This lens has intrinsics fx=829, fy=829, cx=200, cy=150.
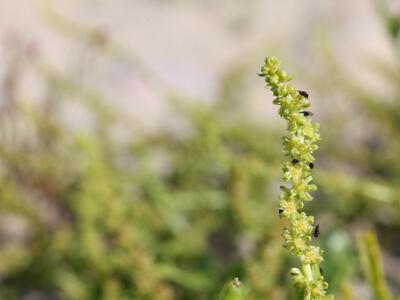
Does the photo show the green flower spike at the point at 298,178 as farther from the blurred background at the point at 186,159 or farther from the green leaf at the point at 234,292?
the blurred background at the point at 186,159

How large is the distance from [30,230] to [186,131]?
15.2 inches

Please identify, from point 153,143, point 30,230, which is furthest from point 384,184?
point 30,230

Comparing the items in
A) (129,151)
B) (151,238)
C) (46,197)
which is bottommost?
(151,238)

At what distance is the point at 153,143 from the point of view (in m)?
1.51

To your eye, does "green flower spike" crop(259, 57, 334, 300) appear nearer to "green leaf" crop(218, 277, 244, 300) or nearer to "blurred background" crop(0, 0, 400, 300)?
"green leaf" crop(218, 277, 244, 300)

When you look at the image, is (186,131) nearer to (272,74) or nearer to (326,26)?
(326,26)

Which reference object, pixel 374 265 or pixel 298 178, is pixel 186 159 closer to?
pixel 374 265

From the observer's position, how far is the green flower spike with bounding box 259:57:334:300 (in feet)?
1.53

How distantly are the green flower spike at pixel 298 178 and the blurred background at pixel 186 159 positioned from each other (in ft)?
0.83

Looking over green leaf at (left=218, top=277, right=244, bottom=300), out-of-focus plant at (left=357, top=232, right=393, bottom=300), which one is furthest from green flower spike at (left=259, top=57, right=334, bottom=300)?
out-of-focus plant at (left=357, top=232, right=393, bottom=300)

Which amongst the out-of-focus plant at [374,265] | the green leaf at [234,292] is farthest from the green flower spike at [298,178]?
the out-of-focus plant at [374,265]

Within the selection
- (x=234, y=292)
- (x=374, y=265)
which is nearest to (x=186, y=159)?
(x=374, y=265)

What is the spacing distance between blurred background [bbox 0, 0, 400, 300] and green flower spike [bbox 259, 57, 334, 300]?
25 centimetres

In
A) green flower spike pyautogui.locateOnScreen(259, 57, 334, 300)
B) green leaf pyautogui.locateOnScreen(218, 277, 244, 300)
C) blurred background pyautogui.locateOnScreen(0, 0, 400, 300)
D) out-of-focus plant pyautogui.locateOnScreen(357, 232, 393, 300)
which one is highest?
blurred background pyautogui.locateOnScreen(0, 0, 400, 300)
